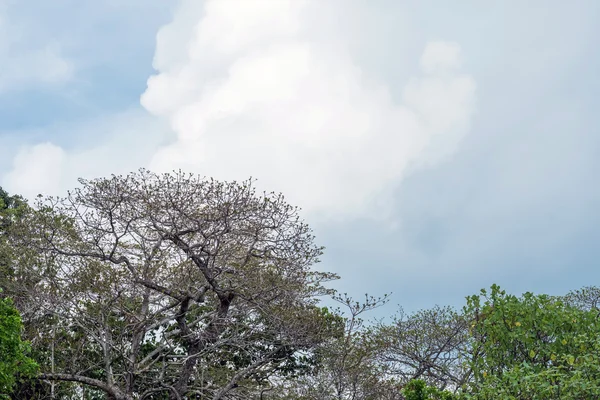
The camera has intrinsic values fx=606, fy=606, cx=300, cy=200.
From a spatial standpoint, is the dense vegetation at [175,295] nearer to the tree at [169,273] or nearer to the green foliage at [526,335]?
the tree at [169,273]

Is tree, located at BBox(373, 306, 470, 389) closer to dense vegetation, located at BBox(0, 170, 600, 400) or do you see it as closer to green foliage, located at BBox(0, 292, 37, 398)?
dense vegetation, located at BBox(0, 170, 600, 400)

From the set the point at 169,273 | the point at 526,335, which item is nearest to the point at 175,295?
the point at 169,273

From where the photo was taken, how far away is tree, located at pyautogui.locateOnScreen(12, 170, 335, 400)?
43.3 feet

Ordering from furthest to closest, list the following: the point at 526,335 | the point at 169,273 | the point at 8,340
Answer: the point at 169,273, the point at 8,340, the point at 526,335

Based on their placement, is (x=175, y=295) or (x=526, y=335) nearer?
(x=526, y=335)

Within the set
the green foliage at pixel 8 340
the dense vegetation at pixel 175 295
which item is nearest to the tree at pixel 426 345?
the dense vegetation at pixel 175 295

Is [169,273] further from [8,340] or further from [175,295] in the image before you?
[8,340]

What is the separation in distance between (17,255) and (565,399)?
43.0 ft

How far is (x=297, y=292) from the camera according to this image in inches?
555

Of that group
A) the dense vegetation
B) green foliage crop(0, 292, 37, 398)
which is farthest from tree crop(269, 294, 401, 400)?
green foliage crop(0, 292, 37, 398)

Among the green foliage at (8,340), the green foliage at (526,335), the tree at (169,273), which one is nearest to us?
the green foliage at (526,335)

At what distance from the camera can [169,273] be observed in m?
13.6

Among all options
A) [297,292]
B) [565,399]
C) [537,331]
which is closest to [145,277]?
[297,292]

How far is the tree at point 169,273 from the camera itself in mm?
13195
